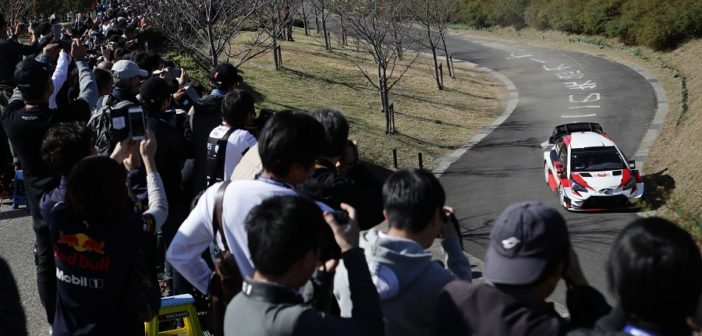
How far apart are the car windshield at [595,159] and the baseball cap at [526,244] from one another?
16189mm

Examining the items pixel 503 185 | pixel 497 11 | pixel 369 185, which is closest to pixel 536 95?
pixel 503 185

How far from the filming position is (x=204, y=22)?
21328 millimetres

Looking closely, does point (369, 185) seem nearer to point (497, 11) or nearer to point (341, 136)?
point (341, 136)

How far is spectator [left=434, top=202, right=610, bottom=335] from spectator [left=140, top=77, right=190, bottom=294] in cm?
349

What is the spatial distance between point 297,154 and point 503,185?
56.5 ft

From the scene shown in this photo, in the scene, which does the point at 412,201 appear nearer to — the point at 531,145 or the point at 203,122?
the point at 203,122

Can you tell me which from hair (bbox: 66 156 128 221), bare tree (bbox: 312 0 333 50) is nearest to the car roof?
hair (bbox: 66 156 128 221)

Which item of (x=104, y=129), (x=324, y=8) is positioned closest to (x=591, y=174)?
(x=104, y=129)

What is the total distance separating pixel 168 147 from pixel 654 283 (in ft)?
14.4

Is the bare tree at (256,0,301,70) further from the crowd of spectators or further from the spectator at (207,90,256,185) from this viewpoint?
the crowd of spectators

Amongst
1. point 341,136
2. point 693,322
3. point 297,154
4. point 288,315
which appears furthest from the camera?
point 341,136

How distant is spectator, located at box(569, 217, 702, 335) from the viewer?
2.51 metres

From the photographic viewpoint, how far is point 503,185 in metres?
20.5

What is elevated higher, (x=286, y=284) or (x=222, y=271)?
(x=286, y=284)
